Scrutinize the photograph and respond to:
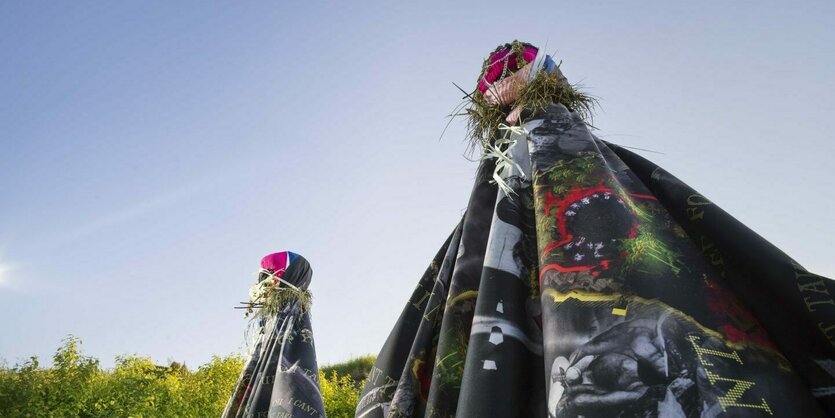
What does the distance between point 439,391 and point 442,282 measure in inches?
19.9

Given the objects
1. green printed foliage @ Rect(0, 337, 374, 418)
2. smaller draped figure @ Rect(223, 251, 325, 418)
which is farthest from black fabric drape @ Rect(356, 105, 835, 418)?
green printed foliage @ Rect(0, 337, 374, 418)

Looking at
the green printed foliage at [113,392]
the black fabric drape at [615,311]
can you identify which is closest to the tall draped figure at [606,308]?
the black fabric drape at [615,311]

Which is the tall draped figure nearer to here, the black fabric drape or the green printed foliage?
the black fabric drape

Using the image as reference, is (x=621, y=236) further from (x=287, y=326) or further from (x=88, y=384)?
(x=88, y=384)

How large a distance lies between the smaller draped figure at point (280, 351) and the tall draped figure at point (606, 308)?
3430 mm

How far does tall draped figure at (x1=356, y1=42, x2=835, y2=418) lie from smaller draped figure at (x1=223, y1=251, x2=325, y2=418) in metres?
3.43

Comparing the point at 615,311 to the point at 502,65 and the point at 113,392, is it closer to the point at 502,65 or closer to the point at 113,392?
the point at 502,65

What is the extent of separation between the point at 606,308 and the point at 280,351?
198 inches

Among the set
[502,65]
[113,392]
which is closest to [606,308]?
[502,65]

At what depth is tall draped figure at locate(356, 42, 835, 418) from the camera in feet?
3.51

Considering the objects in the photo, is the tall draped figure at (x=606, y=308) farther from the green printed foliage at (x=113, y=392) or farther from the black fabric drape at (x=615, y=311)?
the green printed foliage at (x=113, y=392)

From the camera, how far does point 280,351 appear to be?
5.56m

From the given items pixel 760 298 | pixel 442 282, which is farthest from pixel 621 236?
pixel 442 282

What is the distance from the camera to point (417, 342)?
5.60 ft
